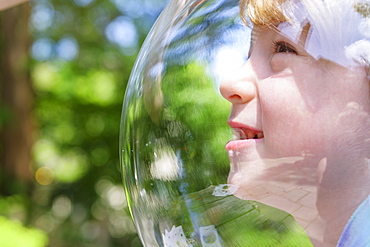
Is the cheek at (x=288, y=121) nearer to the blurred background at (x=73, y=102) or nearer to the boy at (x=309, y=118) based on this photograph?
the boy at (x=309, y=118)

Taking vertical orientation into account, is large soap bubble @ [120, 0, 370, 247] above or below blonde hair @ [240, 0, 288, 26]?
below

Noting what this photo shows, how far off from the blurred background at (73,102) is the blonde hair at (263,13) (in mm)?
3497

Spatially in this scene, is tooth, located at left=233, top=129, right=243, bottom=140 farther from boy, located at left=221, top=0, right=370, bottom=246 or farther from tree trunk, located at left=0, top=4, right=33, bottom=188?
tree trunk, located at left=0, top=4, right=33, bottom=188

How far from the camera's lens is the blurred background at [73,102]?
391 centimetres

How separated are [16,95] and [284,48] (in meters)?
3.85

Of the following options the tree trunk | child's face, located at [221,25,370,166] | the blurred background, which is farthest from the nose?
the tree trunk

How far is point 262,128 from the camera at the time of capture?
1.13ft

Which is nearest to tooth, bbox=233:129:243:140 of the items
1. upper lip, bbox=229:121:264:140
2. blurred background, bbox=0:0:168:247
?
upper lip, bbox=229:121:264:140

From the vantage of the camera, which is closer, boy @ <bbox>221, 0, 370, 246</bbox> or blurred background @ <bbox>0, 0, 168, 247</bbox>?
boy @ <bbox>221, 0, 370, 246</bbox>

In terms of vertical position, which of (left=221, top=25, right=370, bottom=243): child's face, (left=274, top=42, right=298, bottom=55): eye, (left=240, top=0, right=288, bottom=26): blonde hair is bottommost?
(left=221, top=25, right=370, bottom=243): child's face

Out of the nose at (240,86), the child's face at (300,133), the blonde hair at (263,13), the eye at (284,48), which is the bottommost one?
the child's face at (300,133)

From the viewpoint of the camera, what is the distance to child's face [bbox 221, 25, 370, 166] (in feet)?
1.06

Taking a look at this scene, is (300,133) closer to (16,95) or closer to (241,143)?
(241,143)

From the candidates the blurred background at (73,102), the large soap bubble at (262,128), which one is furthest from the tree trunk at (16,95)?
the large soap bubble at (262,128)
